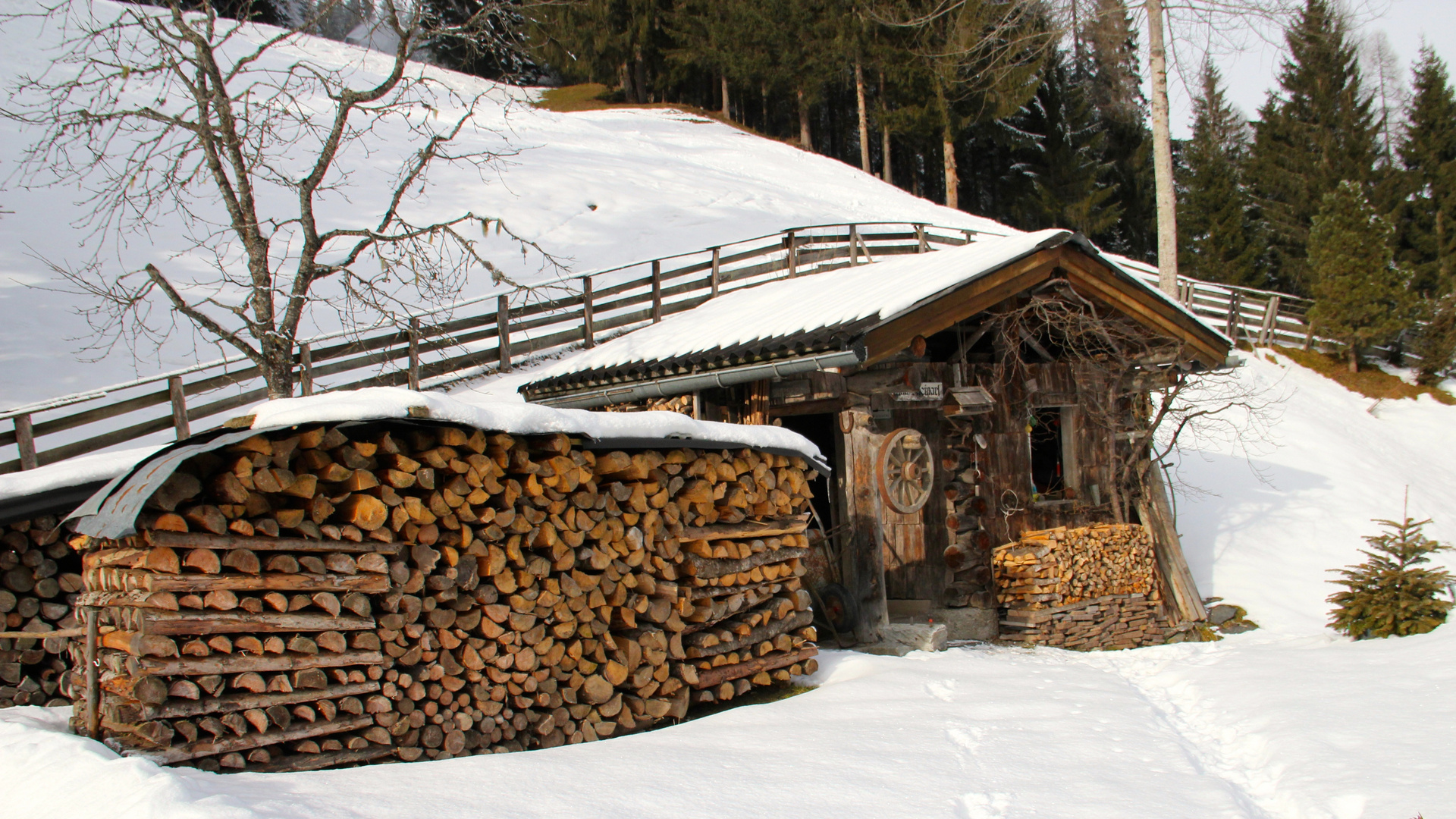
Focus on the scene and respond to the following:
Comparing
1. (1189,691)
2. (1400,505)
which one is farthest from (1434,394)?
(1189,691)

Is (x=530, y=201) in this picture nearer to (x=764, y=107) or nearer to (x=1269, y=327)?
(x=1269, y=327)

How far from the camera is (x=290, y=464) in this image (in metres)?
3.93

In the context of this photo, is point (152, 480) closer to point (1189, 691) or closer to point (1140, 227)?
point (1189, 691)

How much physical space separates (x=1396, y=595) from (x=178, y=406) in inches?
444

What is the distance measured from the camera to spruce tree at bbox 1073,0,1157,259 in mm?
32750

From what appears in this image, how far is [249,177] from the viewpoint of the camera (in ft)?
48.0

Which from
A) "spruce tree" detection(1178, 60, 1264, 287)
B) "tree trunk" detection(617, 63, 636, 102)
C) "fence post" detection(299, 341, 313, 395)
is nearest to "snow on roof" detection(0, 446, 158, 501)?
"fence post" detection(299, 341, 313, 395)

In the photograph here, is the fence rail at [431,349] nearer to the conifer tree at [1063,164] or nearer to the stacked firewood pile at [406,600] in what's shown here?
the stacked firewood pile at [406,600]

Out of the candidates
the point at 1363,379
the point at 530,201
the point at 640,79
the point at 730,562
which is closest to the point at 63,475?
the point at 730,562

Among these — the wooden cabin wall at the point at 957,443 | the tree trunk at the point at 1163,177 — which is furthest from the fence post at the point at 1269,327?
the wooden cabin wall at the point at 957,443

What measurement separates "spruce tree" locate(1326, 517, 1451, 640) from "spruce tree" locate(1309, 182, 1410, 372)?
45.4 feet

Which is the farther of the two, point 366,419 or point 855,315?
point 855,315

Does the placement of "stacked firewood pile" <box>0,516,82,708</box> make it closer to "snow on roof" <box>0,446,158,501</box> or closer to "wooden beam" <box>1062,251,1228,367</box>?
"snow on roof" <box>0,446,158,501</box>

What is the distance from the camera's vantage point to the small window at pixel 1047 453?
420 inches
